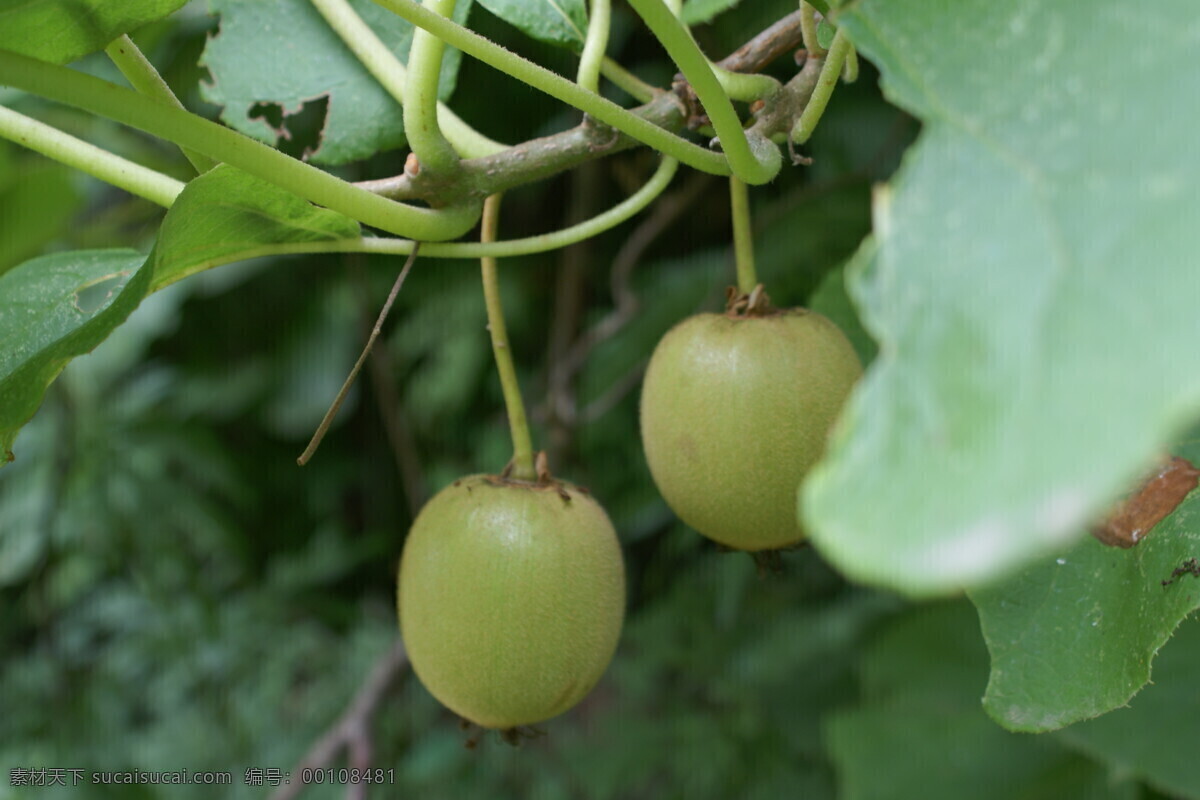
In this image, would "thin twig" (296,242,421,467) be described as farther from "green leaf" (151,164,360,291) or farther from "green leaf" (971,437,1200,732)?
"green leaf" (971,437,1200,732)

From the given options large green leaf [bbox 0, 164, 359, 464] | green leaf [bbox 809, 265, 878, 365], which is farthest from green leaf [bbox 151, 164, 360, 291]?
green leaf [bbox 809, 265, 878, 365]

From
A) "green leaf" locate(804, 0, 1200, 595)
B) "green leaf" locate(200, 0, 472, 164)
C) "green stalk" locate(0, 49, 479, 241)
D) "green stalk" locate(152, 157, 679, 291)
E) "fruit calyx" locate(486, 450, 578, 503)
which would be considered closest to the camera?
"green leaf" locate(804, 0, 1200, 595)

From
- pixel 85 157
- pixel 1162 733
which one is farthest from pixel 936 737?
pixel 85 157

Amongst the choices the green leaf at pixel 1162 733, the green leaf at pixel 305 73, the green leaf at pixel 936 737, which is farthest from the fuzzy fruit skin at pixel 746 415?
the green leaf at pixel 936 737

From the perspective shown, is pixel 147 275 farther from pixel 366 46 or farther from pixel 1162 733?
pixel 1162 733

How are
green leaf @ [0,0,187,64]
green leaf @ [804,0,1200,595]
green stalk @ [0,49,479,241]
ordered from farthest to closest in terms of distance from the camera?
green leaf @ [0,0,187,64] → green stalk @ [0,49,479,241] → green leaf @ [804,0,1200,595]

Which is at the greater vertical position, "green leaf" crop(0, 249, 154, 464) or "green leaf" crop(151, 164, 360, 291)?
"green leaf" crop(151, 164, 360, 291)

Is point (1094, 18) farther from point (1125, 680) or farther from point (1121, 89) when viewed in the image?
point (1125, 680)

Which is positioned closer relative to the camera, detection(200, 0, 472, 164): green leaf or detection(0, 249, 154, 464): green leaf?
detection(0, 249, 154, 464): green leaf

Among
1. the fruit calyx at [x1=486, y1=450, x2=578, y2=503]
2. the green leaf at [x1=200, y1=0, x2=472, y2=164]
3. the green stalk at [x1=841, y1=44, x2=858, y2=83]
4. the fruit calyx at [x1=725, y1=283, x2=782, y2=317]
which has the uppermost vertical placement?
the green stalk at [x1=841, y1=44, x2=858, y2=83]
